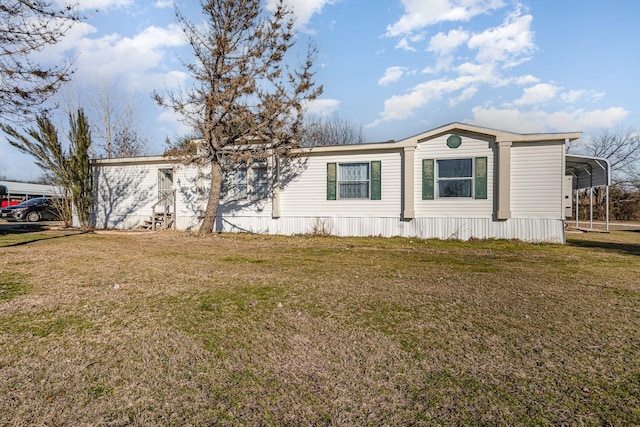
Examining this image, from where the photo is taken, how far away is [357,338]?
2992 millimetres

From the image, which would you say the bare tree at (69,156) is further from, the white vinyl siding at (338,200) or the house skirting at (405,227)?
the white vinyl siding at (338,200)

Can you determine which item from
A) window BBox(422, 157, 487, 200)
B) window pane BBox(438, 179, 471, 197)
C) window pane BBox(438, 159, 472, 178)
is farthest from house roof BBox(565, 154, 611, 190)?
window pane BBox(438, 179, 471, 197)

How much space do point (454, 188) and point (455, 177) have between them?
0.35m

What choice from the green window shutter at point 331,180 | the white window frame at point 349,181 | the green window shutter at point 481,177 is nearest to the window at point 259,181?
the green window shutter at point 331,180

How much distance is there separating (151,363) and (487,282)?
4503mm

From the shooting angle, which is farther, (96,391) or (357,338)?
(357,338)

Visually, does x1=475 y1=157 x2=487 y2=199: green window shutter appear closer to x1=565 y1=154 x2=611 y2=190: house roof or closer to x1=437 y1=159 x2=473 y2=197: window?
x1=437 y1=159 x2=473 y2=197: window

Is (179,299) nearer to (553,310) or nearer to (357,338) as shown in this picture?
(357,338)

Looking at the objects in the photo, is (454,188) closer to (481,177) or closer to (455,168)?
(455,168)

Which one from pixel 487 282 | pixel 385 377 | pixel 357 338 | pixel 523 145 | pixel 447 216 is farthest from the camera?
pixel 447 216

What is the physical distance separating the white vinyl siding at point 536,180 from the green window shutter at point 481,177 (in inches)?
29.3

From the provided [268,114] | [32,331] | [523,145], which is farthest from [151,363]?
[523,145]

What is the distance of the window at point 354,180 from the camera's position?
38.4ft

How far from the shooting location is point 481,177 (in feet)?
35.2
